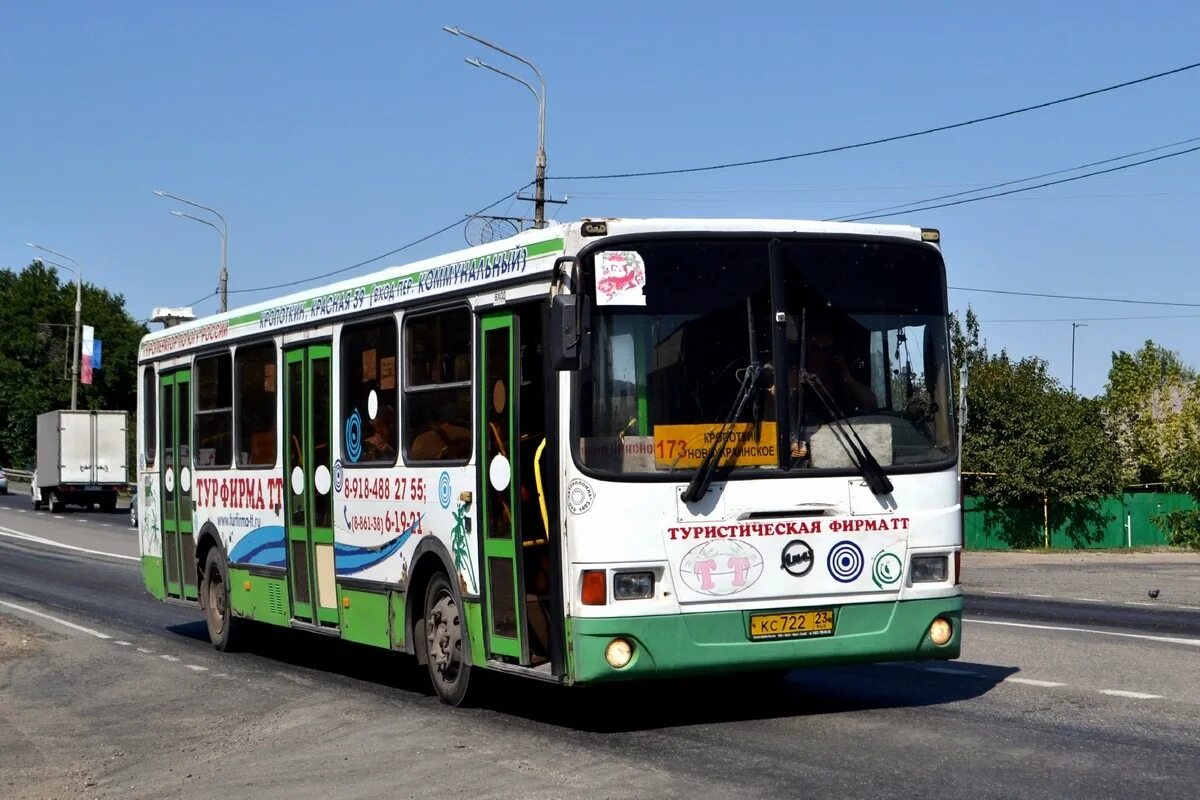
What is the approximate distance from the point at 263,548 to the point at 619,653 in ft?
19.5

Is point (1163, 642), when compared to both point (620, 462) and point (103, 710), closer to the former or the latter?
point (620, 462)

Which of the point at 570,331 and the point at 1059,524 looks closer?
the point at 570,331

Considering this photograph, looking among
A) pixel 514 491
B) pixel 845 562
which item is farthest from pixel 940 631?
pixel 514 491

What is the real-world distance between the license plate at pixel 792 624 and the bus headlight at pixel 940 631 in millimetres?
663

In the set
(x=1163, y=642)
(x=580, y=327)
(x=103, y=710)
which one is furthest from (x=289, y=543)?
(x=1163, y=642)

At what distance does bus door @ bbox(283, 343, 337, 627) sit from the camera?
13352 mm

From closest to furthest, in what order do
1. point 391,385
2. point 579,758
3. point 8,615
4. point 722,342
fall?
point 579,758
point 722,342
point 391,385
point 8,615

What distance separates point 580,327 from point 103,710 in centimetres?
530

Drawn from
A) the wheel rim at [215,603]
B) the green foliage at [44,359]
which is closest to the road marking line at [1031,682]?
the wheel rim at [215,603]

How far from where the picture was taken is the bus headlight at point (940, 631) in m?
10.3

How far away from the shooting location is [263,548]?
48.6 feet

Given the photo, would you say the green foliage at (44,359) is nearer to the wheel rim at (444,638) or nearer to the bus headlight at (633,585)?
the wheel rim at (444,638)

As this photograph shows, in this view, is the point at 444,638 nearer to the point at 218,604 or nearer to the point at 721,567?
the point at 721,567

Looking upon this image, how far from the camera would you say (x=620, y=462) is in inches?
382
